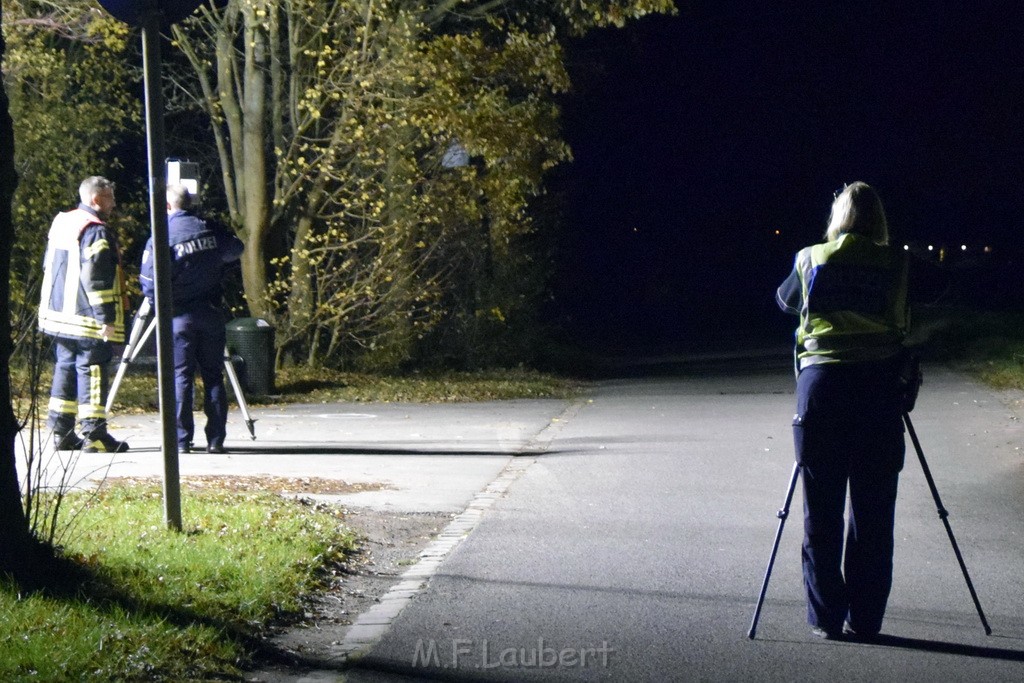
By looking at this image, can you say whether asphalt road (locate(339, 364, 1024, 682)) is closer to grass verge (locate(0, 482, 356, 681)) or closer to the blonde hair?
grass verge (locate(0, 482, 356, 681))

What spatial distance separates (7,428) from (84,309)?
5.24 metres

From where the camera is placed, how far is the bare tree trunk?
6.12 meters

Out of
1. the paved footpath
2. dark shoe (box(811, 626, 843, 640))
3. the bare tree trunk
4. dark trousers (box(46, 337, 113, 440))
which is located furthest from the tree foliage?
dark shoe (box(811, 626, 843, 640))

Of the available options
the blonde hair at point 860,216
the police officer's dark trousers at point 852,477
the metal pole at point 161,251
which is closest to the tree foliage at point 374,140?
the metal pole at point 161,251

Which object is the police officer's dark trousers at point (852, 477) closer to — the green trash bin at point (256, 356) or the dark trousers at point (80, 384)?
the dark trousers at point (80, 384)

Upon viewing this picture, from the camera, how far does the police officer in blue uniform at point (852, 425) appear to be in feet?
20.0

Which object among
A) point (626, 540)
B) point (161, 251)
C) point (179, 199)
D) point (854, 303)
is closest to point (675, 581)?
point (626, 540)

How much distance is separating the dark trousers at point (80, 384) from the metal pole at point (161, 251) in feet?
12.3

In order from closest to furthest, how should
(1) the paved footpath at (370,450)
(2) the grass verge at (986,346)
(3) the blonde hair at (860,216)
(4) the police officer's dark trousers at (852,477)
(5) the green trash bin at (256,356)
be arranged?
(4) the police officer's dark trousers at (852,477) → (3) the blonde hair at (860,216) → (1) the paved footpath at (370,450) → (5) the green trash bin at (256,356) → (2) the grass verge at (986,346)

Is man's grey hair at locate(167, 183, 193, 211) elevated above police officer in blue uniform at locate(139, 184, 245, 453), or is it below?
above

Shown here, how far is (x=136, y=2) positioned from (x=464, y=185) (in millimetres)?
13662

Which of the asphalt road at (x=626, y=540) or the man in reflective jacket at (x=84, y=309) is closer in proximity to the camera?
the asphalt road at (x=626, y=540)

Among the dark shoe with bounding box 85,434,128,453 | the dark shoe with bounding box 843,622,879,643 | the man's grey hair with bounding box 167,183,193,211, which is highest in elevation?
the man's grey hair with bounding box 167,183,193,211

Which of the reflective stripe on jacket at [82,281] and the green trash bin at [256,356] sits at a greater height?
the reflective stripe on jacket at [82,281]
